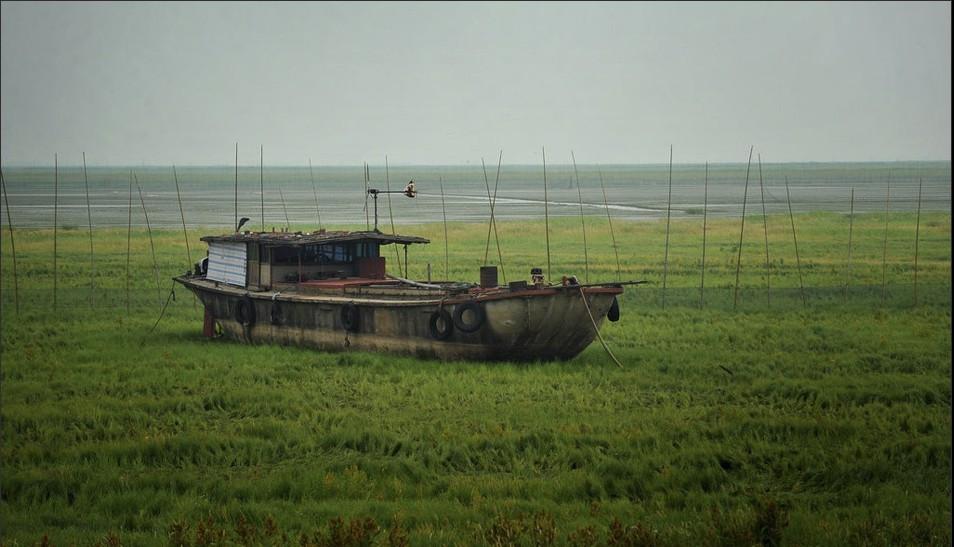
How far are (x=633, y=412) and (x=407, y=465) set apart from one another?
400 cm

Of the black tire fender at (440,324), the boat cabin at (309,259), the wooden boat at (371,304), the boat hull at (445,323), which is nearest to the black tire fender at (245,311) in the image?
the wooden boat at (371,304)

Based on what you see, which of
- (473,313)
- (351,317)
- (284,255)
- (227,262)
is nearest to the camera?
(473,313)

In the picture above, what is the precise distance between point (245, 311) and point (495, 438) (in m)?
11.8

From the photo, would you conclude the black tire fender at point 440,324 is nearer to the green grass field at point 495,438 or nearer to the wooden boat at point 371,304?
the wooden boat at point 371,304

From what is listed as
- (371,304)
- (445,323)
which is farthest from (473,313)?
(371,304)

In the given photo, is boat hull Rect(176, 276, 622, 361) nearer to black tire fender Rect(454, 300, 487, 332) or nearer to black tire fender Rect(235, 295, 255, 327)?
black tire fender Rect(454, 300, 487, 332)

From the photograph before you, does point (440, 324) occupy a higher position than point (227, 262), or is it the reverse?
point (227, 262)

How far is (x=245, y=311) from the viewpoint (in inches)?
979

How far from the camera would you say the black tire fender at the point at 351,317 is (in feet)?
72.2

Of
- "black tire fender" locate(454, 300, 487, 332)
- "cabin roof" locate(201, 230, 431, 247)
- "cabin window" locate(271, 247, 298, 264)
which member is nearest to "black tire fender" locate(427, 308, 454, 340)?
"black tire fender" locate(454, 300, 487, 332)

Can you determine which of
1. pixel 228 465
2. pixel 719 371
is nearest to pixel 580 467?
pixel 228 465

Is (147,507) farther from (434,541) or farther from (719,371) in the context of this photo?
(719,371)

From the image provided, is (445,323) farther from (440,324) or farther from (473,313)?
(473,313)

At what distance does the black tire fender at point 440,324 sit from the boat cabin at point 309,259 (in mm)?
3692
